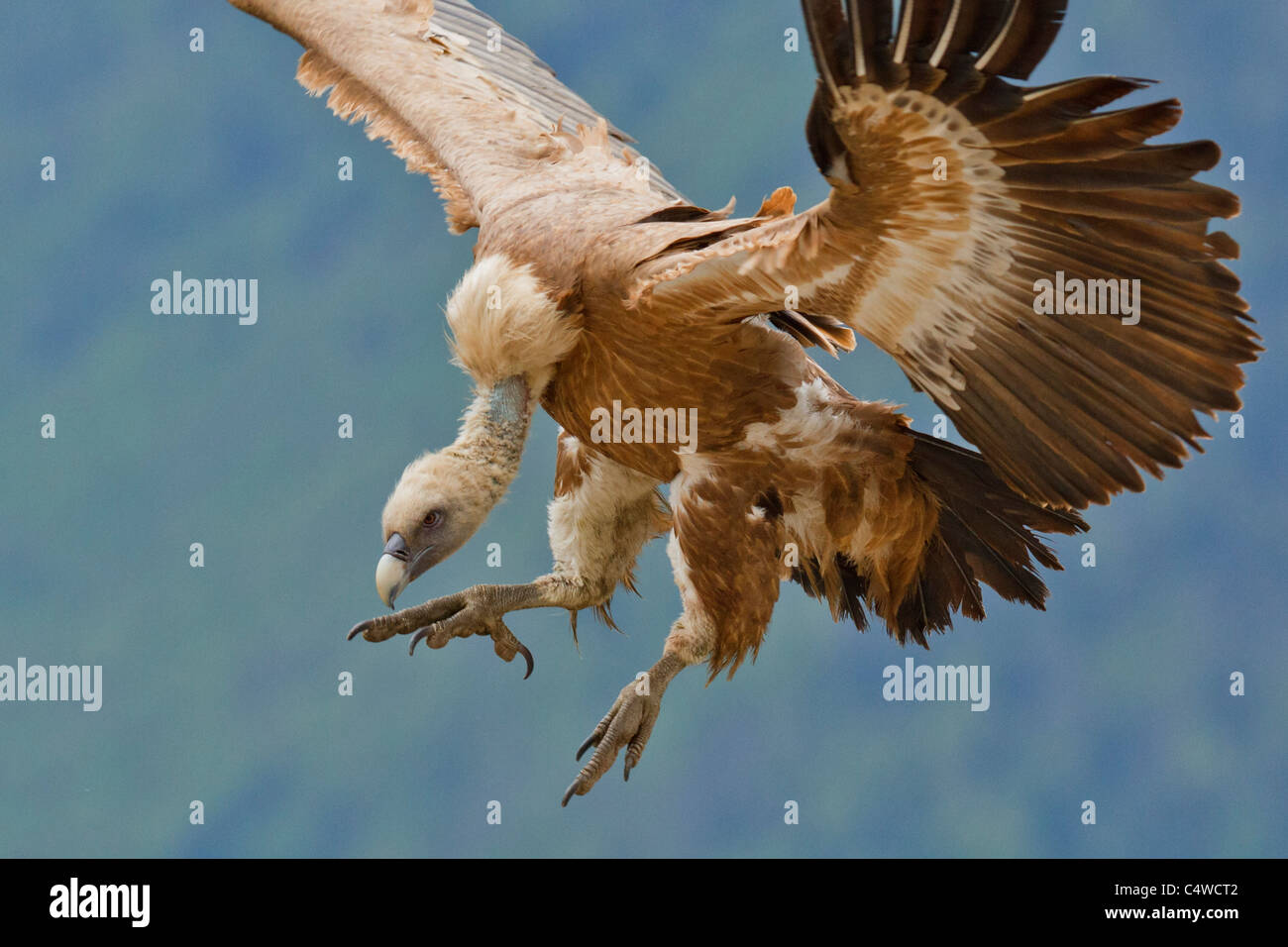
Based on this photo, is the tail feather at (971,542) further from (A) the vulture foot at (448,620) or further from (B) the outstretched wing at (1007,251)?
(A) the vulture foot at (448,620)

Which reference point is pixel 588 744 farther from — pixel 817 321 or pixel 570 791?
pixel 817 321

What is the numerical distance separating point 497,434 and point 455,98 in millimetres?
1272

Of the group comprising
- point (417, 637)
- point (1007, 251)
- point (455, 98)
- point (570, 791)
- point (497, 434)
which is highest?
point (455, 98)

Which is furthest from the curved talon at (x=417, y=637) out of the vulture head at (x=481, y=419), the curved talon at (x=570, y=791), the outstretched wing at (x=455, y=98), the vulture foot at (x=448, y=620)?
the outstretched wing at (x=455, y=98)

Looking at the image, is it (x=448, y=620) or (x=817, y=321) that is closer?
(x=817, y=321)

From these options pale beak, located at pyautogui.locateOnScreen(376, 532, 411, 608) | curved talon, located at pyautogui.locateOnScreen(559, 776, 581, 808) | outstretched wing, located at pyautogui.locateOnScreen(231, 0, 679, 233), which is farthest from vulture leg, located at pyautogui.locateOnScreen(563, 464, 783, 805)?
outstretched wing, located at pyautogui.locateOnScreen(231, 0, 679, 233)

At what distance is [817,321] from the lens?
4180 mm

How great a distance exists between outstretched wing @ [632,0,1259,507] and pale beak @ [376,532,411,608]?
90 cm

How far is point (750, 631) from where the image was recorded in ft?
13.5

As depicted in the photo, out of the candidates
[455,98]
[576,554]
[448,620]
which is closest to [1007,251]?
[576,554]

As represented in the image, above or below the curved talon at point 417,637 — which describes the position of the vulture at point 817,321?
above

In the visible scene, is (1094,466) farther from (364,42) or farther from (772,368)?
(364,42)

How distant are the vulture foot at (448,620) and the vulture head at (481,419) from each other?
316 millimetres

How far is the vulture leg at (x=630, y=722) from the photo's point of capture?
406cm
